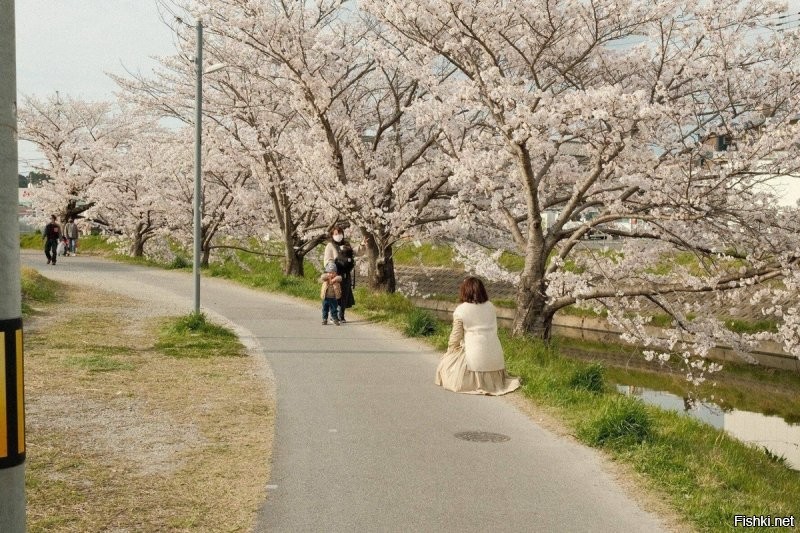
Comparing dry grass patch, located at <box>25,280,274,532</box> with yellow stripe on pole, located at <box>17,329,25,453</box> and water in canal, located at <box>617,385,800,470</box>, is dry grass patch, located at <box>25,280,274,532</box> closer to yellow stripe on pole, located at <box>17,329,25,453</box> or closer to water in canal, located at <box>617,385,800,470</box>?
yellow stripe on pole, located at <box>17,329,25,453</box>

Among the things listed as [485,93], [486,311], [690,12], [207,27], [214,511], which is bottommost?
[214,511]

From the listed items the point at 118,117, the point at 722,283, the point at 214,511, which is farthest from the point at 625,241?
the point at 118,117

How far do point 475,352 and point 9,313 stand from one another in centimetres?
728

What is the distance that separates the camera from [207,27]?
18.7m

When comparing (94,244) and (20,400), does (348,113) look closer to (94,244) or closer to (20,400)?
(20,400)

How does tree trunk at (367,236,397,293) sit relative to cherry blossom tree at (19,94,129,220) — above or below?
below

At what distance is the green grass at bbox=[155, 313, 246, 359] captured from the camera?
11867mm

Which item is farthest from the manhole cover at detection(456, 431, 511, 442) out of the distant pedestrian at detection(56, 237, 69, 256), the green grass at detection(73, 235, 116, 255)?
the green grass at detection(73, 235, 116, 255)

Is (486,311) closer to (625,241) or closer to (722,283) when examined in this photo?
(722,283)

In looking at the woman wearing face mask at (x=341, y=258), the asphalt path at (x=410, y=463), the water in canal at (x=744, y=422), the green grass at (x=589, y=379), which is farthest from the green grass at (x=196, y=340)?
the water in canal at (x=744, y=422)

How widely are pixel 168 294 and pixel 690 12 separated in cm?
1459

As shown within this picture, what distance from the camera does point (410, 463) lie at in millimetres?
6500

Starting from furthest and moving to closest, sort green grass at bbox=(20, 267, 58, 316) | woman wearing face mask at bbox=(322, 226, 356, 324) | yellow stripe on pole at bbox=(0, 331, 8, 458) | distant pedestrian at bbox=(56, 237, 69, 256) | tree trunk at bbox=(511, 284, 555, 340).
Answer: distant pedestrian at bbox=(56, 237, 69, 256)
green grass at bbox=(20, 267, 58, 316)
woman wearing face mask at bbox=(322, 226, 356, 324)
tree trunk at bbox=(511, 284, 555, 340)
yellow stripe on pole at bbox=(0, 331, 8, 458)

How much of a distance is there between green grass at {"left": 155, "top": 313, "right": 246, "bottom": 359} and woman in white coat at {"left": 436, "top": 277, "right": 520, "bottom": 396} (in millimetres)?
3875
